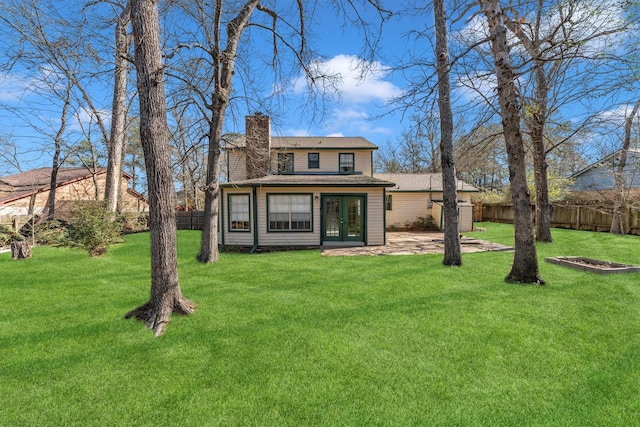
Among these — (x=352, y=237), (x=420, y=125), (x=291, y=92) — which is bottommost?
(x=352, y=237)

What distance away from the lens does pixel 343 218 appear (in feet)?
39.3

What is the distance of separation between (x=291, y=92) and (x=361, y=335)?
630cm

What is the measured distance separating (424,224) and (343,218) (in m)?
8.29

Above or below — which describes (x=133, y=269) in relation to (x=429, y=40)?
below

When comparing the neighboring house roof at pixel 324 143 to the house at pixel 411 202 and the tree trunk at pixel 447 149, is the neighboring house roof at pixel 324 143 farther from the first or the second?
the tree trunk at pixel 447 149

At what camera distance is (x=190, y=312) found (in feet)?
15.1

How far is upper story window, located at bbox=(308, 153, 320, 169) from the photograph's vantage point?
14805 mm

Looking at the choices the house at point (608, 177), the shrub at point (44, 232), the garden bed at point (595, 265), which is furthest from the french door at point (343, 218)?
the shrub at point (44, 232)

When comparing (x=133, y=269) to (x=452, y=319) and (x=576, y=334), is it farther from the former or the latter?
(x=576, y=334)

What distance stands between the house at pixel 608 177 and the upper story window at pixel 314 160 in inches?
423

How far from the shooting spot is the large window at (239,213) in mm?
11969

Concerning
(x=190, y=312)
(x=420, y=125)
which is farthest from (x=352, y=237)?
(x=190, y=312)

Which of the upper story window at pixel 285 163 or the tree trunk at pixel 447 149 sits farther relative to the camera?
the upper story window at pixel 285 163

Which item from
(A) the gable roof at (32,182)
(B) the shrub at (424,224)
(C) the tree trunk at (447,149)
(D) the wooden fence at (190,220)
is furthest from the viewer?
(D) the wooden fence at (190,220)
